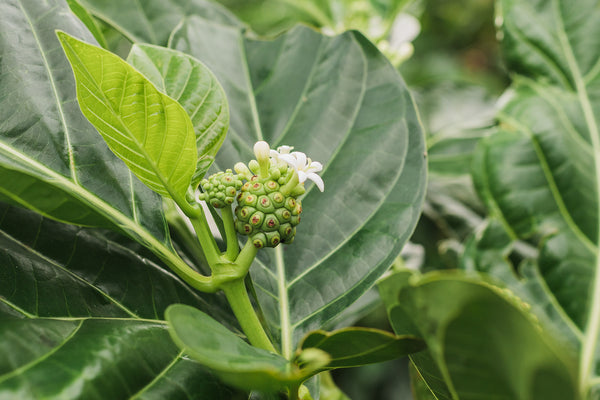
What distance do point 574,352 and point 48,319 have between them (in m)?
0.74

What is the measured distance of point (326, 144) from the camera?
2.54ft

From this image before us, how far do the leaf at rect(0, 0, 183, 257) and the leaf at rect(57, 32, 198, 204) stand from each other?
0.21 ft

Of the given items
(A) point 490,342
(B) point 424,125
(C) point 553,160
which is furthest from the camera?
(B) point 424,125

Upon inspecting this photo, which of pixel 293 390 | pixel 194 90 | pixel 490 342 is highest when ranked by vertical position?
pixel 194 90

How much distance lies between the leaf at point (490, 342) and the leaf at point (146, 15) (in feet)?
2.19

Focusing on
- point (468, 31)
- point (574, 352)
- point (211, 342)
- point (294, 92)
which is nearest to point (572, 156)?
point (574, 352)

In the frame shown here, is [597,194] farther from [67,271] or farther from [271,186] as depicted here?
[67,271]

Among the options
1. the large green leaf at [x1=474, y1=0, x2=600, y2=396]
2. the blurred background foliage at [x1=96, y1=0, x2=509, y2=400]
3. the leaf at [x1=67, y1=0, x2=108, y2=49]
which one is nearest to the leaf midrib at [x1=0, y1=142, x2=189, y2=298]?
the leaf at [x1=67, y1=0, x2=108, y2=49]

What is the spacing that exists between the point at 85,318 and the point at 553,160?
2.78 ft

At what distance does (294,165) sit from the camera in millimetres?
567

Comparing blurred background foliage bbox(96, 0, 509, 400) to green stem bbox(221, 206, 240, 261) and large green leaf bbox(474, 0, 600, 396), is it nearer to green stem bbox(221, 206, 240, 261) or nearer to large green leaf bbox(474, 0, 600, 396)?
large green leaf bbox(474, 0, 600, 396)

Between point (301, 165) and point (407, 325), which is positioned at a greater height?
point (301, 165)

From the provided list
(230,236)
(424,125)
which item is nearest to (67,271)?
(230,236)

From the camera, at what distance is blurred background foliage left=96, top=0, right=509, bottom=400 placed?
118 centimetres
